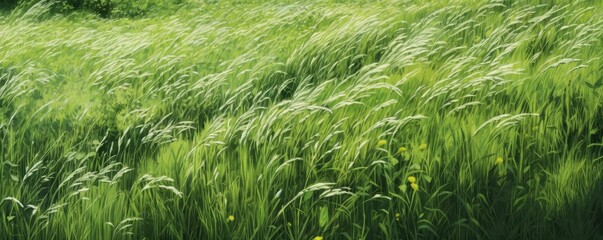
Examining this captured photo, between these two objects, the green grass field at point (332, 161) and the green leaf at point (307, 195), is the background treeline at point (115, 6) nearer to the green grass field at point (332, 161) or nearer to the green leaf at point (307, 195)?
the green grass field at point (332, 161)

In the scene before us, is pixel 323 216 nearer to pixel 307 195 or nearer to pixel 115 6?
pixel 307 195

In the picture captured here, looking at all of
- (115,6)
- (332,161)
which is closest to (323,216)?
(332,161)

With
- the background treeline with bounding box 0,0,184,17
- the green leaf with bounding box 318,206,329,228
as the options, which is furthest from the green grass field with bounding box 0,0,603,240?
the background treeline with bounding box 0,0,184,17

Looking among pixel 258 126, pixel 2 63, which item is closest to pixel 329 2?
pixel 2 63

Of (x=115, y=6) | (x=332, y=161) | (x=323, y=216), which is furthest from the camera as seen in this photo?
(x=115, y=6)

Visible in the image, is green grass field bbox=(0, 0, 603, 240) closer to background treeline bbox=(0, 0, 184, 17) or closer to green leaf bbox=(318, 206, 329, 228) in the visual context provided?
green leaf bbox=(318, 206, 329, 228)

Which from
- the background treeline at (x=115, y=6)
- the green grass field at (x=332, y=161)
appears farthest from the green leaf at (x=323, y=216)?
the background treeline at (x=115, y=6)

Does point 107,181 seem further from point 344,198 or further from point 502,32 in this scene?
point 502,32

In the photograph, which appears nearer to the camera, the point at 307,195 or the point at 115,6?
the point at 307,195

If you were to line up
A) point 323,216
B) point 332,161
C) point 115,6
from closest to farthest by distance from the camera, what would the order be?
point 323,216
point 332,161
point 115,6

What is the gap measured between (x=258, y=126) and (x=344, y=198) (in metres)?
0.53

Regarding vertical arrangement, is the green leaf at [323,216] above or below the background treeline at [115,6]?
above

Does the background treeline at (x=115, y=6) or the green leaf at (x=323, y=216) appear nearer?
the green leaf at (x=323, y=216)

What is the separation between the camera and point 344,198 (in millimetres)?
2654
